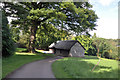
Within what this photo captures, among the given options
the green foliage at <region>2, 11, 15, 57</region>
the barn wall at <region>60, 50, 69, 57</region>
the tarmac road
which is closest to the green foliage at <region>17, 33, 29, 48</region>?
the barn wall at <region>60, 50, 69, 57</region>

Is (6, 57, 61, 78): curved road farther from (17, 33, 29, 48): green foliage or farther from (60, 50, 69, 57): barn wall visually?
(17, 33, 29, 48): green foliage

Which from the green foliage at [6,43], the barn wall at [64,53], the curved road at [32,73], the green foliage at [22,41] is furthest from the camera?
the green foliage at [22,41]

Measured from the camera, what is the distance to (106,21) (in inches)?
175

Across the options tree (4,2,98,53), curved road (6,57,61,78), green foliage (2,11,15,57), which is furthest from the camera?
tree (4,2,98,53)

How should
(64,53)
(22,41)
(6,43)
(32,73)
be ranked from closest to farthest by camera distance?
(32,73), (6,43), (64,53), (22,41)

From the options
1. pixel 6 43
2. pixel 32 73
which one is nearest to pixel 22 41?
pixel 6 43

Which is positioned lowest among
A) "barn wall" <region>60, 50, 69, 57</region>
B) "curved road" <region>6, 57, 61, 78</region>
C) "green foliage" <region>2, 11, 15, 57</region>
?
"barn wall" <region>60, 50, 69, 57</region>

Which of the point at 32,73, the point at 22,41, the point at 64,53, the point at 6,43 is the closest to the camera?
the point at 32,73

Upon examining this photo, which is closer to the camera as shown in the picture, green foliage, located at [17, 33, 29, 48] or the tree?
the tree

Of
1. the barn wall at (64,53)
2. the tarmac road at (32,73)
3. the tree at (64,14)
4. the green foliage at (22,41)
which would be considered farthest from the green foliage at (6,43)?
the green foliage at (22,41)

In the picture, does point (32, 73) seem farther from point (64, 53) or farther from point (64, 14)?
point (64, 53)

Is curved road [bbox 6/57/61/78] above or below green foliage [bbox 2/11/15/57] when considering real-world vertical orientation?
below

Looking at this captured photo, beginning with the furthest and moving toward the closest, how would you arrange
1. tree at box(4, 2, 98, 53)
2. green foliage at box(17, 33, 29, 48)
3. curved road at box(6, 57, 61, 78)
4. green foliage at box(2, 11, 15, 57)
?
green foliage at box(17, 33, 29, 48)
tree at box(4, 2, 98, 53)
green foliage at box(2, 11, 15, 57)
curved road at box(6, 57, 61, 78)

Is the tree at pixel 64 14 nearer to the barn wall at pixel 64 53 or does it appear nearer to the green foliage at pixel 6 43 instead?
the green foliage at pixel 6 43
